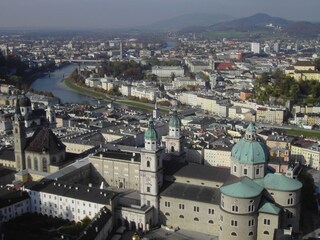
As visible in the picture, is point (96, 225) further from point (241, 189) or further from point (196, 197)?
point (241, 189)

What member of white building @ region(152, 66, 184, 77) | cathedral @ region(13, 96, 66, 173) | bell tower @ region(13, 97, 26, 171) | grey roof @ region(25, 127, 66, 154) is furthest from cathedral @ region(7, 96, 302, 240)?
white building @ region(152, 66, 184, 77)

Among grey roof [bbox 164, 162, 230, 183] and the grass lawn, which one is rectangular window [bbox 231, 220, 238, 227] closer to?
grey roof [bbox 164, 162, 230, 183]

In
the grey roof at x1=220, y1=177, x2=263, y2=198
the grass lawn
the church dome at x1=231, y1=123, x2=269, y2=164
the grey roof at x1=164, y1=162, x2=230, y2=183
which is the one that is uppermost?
the church dome at x1=231, y1=123, x2=269, y2=164

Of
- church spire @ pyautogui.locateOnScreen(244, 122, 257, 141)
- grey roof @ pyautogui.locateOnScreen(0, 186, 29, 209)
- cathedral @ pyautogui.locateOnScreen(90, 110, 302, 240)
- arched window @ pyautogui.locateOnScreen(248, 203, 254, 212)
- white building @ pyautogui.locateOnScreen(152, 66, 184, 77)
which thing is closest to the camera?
arched window @ pyautogui.locateOnScreen(248, 203, 254, 212)

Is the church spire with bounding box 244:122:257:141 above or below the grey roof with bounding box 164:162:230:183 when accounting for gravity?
above

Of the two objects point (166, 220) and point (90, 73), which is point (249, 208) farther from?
point (90, 73)

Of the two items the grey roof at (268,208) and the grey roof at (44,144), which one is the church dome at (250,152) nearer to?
the grey roof at (268,208)

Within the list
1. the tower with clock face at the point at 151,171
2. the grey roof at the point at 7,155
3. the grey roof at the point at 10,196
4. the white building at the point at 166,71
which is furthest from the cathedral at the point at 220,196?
the white building at the point at 166,71
